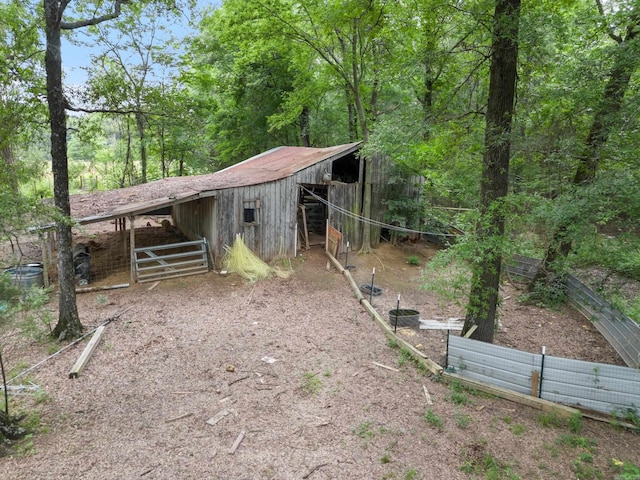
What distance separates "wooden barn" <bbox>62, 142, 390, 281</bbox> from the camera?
10.8 m

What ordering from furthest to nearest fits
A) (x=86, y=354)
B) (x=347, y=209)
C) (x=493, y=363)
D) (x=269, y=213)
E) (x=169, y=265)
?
(x=347, y=209) → (x=269, y=213) → (x=169, y=265) → (x=86, y=354) → (x=493, y=363)

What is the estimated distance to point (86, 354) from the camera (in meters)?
6.60

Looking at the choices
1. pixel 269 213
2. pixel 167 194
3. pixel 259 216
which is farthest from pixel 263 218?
pixel 167 194

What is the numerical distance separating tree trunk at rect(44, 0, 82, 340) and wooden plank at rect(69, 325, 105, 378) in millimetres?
379

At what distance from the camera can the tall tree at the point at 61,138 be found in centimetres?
634

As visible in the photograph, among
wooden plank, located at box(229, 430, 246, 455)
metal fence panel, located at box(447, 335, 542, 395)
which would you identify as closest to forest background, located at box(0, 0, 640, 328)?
metal fence panel, located at box(447, 335, 542, 395)

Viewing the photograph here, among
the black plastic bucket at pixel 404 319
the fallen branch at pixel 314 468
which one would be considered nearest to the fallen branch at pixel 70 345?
the fallen branch at pixel 314 468

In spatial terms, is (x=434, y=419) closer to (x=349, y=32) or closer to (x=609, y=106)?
(x=609, y=106)

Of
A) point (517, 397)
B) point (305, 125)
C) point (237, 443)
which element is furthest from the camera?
point (305, 125)

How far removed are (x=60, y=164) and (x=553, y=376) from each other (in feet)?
30.4

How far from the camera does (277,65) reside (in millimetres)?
19469

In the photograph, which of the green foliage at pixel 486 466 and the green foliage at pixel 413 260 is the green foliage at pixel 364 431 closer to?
the green foliage at pixel 486 466

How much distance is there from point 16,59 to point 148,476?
290 inches

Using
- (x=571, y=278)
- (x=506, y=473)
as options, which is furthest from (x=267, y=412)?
(x=571, y=278)
